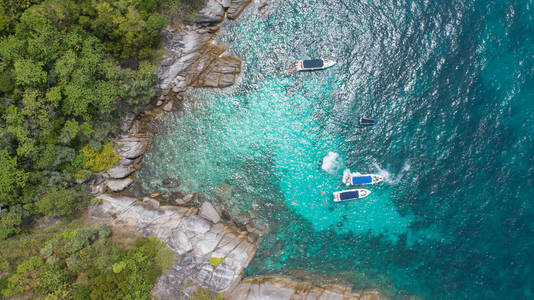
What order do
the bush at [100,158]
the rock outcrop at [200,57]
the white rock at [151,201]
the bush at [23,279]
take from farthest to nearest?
the rock outcrop at [200,57], the white rock at [151,201], the bush at [100,158], the bush at [23,279]

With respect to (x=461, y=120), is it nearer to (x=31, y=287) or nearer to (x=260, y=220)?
(x=260, y=220)

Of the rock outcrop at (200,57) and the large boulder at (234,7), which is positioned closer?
the rock outcrop at (200,57)

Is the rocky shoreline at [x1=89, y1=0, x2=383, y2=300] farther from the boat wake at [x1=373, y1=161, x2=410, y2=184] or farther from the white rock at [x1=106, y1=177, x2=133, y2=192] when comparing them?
the boat wake at [x1=373, y1=161, x2=410, y2=184]

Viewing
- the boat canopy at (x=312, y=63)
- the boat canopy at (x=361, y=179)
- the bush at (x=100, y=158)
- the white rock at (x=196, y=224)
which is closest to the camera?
the white rock at (x=196, y=224)

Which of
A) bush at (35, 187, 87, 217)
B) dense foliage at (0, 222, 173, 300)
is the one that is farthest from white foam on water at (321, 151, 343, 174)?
bush at (35, 187, 87, 217)

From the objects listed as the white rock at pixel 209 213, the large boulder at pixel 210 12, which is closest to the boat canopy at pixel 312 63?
the large boulder at pixel 210 12

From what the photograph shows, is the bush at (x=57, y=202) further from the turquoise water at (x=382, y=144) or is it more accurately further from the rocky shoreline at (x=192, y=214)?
the turquoise water at (x=382, y=144)

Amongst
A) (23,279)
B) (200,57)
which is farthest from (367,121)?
(23,279)
